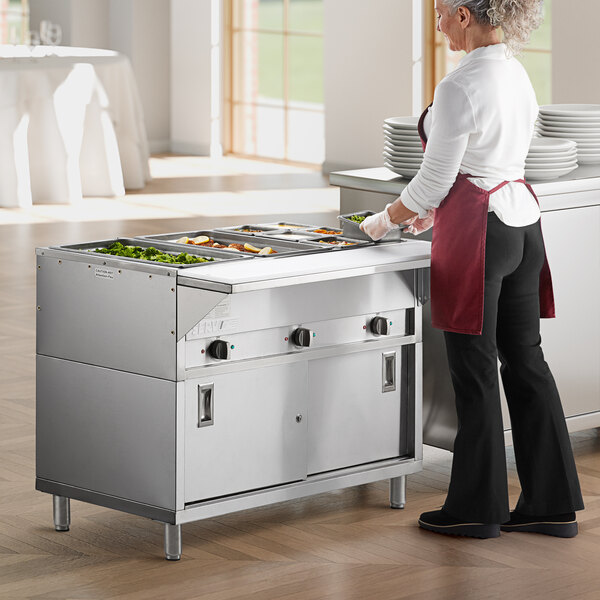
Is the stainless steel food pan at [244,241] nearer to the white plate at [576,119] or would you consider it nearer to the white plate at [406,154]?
the white plate at [406,154]

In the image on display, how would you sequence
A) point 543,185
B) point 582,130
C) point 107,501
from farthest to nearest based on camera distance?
point 582,130, point 543,185, point 107,501

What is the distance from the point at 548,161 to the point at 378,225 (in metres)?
0.80

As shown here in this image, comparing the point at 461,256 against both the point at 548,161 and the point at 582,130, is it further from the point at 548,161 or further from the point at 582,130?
the point at 582,130

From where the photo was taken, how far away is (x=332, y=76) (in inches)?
462

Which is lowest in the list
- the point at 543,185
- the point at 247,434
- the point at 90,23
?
the point at 247,434

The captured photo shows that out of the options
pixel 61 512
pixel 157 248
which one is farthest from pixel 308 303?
pixel 61 512

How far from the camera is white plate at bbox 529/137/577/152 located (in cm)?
401

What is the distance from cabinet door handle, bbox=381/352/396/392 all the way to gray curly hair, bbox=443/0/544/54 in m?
0.89

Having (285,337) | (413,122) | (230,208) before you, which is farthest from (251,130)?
(285,337)

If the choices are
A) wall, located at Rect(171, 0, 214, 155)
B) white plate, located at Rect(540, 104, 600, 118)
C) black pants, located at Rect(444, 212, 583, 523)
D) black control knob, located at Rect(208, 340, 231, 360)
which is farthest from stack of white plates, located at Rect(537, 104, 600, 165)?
wall, located at Rect(171, 0, 214, 155)

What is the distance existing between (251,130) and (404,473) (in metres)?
9.85

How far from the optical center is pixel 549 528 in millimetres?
3488

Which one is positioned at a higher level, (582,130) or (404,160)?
(582,130)

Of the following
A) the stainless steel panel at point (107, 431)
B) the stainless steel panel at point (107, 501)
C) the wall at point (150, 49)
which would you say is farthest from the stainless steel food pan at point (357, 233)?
the wall at point (150, 49)
